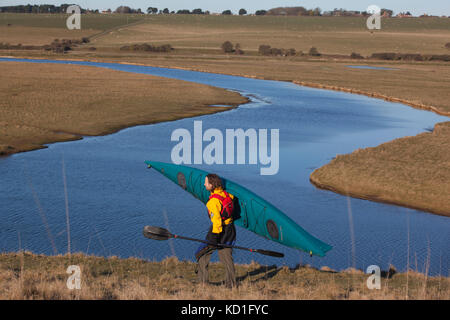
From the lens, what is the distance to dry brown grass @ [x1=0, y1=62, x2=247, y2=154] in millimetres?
37938

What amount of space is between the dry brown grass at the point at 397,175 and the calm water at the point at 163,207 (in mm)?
907

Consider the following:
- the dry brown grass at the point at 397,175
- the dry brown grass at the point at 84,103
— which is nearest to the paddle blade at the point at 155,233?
the dry brown grass at the point at 397,175

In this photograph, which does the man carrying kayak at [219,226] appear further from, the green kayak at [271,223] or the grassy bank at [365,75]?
Answer: the grassy bank at [365,75]

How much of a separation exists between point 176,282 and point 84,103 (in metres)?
39.9

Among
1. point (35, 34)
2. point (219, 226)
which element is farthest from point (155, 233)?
point (35, 34)

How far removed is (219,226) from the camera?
11.4 m

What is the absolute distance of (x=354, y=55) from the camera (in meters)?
140

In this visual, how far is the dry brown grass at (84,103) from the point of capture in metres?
37.9

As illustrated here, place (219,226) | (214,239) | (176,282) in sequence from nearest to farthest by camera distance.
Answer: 1. (219,226)
2. (214,239)
3. (176,282)

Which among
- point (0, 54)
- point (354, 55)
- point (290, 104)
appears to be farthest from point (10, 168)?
point (354, 55)

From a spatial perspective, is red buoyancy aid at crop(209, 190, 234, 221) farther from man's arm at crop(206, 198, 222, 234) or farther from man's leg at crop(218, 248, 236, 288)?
man's leg at crop(218, 248, 236, 288)

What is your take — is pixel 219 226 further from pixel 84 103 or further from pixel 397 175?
pixel 84 103

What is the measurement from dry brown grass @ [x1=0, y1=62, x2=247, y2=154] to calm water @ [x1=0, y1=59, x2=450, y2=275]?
2345mm

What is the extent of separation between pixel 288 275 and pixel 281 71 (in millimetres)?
85538
